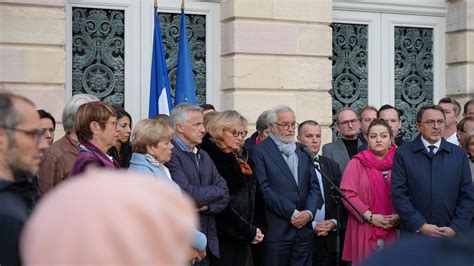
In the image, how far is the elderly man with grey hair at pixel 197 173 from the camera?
659cm

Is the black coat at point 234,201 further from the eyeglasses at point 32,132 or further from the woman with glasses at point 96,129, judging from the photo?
the eyeglasses at point 32,132

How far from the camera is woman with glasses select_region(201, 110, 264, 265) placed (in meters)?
6.97

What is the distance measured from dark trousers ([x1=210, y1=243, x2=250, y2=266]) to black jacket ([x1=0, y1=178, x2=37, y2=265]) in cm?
340

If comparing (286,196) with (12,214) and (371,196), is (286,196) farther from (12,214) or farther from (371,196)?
(12,214)

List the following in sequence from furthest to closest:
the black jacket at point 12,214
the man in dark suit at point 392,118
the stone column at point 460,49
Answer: the stone column at point 460,49
the man in dark suit at point 392,118
the black jacket at point 12,214

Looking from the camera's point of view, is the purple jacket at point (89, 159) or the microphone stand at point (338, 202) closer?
the purple jacket at point (89, 159)

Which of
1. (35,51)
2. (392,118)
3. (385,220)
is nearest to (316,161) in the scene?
(385,220)

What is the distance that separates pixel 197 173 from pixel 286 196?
3.76ft

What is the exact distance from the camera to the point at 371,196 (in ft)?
25.7

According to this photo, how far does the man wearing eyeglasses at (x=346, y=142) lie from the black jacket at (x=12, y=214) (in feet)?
17.5

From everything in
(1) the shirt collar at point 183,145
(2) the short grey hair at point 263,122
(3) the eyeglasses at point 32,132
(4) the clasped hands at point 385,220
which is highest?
(2) the short grey hair at point 263,122

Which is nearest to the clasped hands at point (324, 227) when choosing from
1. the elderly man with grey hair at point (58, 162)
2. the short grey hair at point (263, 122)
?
the short grey hair at point (263, 122)

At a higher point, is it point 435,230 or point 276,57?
point 276,57

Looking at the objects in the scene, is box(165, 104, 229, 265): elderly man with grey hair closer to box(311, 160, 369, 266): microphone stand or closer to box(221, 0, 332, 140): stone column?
box(311, 160, 369, 266): microphone stand
